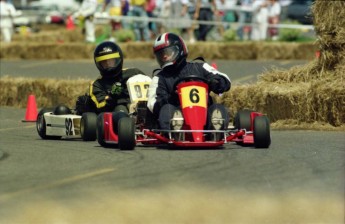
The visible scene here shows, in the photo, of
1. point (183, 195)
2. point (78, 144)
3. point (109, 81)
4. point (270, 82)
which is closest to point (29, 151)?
point (78, 144)

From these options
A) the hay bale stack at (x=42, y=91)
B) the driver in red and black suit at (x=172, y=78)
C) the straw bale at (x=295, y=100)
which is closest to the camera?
the driver in red and black suit at (x=172, y=78)

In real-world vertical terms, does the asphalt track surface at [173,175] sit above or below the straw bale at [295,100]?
below

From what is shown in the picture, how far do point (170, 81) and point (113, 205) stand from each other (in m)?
4.08

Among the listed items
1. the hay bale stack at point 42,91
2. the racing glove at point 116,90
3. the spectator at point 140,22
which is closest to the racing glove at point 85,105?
the racing glove at point 116,90

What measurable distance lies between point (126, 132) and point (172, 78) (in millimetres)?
1010

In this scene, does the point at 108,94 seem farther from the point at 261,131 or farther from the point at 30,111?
the point at 30,111

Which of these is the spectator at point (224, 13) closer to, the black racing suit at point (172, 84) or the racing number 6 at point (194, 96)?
the black racing suit at point (172, 84)

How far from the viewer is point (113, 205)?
692 centimetres

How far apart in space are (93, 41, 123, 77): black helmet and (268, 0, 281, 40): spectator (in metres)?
16.4

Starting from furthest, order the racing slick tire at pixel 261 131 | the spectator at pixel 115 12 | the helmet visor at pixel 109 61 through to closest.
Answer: the spectator at pixel 115 12, the helmet visor at pixel 109 61, the racing slick tire at pixel 261 131

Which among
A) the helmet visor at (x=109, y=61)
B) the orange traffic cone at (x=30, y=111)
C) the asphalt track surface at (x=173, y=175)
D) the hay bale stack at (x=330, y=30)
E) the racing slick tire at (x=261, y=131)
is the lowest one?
the asphalt track surface at (x=173, y=175)

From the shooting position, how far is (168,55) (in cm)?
1097

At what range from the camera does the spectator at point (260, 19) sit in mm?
28141

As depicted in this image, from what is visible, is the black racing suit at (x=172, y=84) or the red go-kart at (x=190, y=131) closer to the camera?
the red go-kart at (x=190, y=131)
